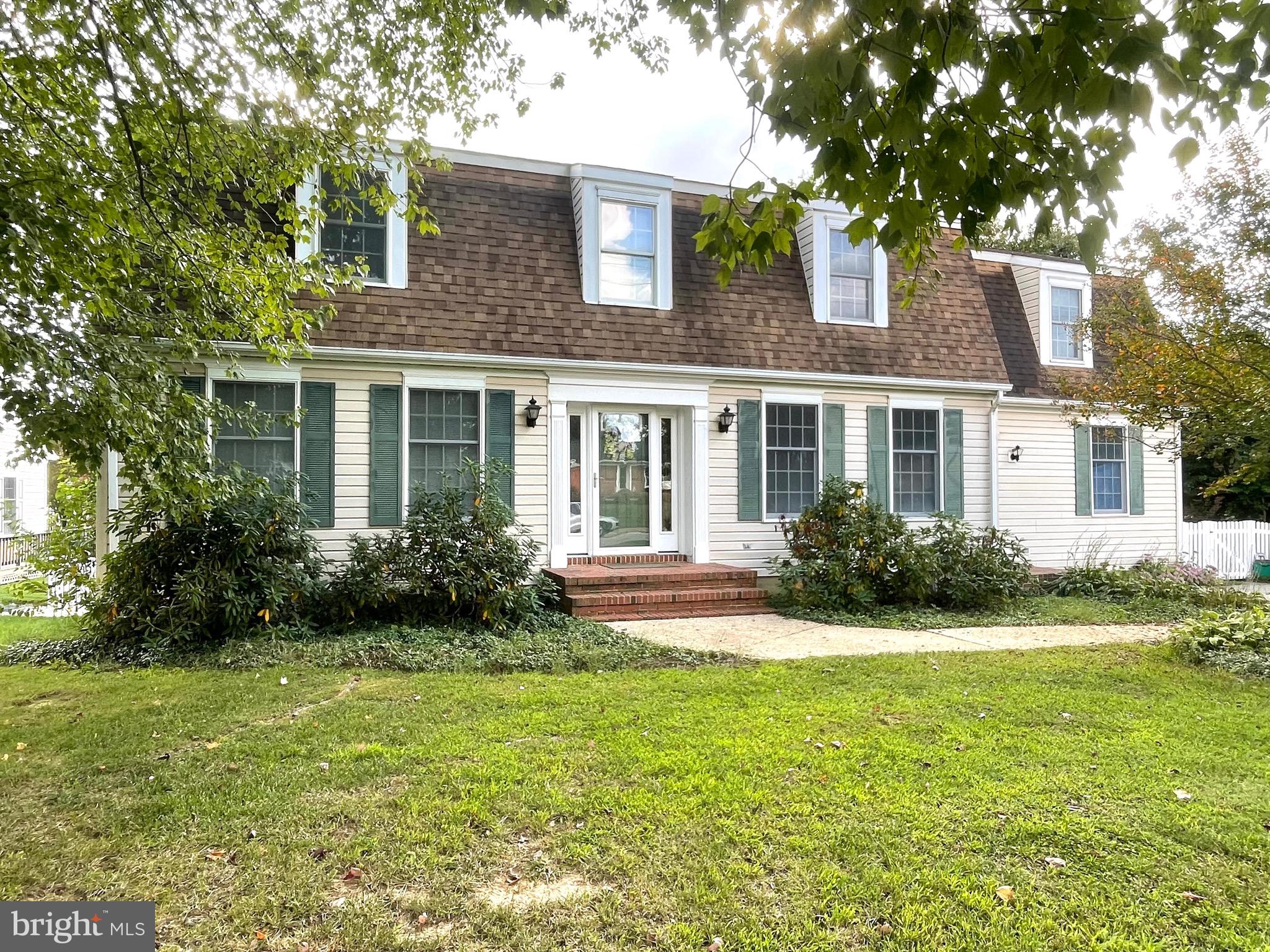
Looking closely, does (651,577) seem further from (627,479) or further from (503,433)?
(503,433)

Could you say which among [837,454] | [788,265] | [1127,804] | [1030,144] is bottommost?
[1127,804]

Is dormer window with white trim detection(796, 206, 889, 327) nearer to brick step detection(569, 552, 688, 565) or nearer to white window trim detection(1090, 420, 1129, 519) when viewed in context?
brick step detection(569, 552, 688, 565)

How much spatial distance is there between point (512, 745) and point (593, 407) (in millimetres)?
6051

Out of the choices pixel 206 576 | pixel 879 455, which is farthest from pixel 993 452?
pixel 206 576

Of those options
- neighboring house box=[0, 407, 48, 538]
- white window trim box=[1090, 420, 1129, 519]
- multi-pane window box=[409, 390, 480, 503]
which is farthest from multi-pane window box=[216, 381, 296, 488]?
neighboring house box=[0, 407, 48, 538]

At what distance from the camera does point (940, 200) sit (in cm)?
284

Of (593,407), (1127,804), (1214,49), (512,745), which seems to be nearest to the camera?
(1214,49)

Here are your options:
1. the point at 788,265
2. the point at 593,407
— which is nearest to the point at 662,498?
the point at 593,407

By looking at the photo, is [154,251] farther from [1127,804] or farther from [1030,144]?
[1127,804]

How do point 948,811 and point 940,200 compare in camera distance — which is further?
point 948,811

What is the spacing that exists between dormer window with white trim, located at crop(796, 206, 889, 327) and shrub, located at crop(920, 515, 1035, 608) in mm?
3330

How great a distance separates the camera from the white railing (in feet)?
29.3

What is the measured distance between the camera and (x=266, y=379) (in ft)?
27.1

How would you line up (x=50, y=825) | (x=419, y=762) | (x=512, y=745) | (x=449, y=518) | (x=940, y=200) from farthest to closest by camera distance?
1. (x=449, y=518)
2. (x=512, y=745)
3. (x=419, y=762)
4. (x=50, y=825)
5. (x=940, y=200)
